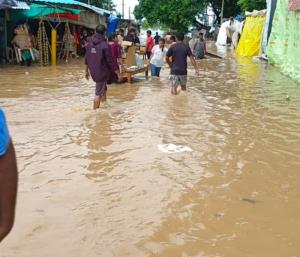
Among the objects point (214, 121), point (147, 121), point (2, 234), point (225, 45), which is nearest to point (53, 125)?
point (147, 121)

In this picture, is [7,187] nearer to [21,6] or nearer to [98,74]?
[98,74]

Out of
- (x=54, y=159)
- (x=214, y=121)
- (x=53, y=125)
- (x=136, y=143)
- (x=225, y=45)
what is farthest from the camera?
(x=225, y=45)

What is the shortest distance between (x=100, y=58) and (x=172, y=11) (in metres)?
34.7

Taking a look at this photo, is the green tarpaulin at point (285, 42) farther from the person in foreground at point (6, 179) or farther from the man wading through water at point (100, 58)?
the person in foreground at point (6, 179)

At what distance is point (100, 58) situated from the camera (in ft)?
27.7

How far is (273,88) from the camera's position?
42.2ft

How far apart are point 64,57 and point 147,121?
1312cm

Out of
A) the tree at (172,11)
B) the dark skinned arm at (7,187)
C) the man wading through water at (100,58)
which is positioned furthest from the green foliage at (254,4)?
the dark skinned arm at (7,187)

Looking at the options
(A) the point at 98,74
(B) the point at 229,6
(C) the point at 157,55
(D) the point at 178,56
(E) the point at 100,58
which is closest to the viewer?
(E) the point at 100,58

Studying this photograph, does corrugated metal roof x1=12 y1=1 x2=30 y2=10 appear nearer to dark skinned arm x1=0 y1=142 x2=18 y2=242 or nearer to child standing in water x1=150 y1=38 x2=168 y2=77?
child standing in water x1=150 y1=38 x2=168 y2=77

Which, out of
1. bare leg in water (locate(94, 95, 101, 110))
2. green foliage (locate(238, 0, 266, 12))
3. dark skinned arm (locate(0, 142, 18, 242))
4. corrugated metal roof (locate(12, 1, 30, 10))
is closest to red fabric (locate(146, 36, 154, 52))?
corrugated metal roof (locate(12, 1, 30, 10))

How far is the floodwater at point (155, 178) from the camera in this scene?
377 cm

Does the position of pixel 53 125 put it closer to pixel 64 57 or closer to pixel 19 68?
pixel 19 68

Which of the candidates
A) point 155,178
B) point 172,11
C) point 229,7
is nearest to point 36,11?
point 155,178
